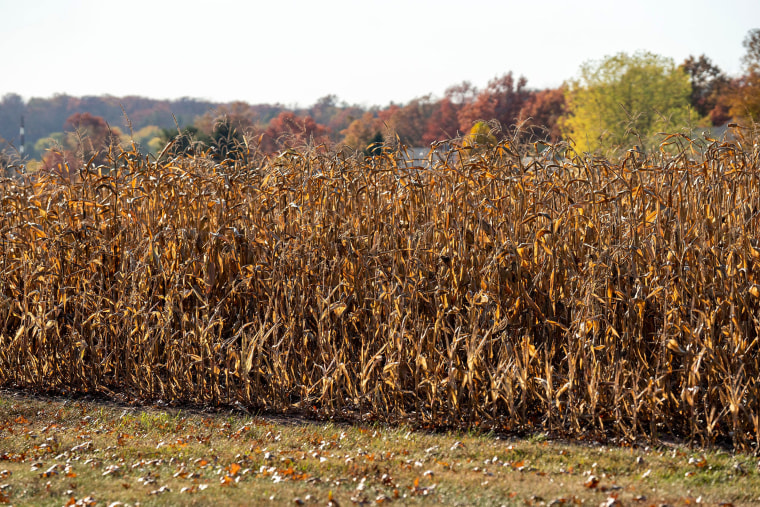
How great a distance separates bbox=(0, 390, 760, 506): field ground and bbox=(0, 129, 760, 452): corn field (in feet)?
0.99

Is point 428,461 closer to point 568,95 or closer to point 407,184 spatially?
point 407,184

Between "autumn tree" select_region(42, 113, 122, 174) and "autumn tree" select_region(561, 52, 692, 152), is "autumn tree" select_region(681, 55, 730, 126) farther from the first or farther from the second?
"autumn tree" select_region(42, 113, 122, 174)

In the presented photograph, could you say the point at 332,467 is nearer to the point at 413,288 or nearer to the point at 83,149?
the point at 413,288

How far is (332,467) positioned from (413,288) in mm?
1316

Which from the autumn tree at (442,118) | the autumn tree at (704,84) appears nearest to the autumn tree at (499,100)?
the autumn tree at (442,118)

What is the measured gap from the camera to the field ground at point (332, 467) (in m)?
3.21

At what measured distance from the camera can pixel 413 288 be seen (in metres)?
4.45

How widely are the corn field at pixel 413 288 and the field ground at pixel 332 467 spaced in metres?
0.30

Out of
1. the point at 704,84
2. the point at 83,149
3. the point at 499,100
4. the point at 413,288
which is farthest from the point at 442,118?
the point at 413,288

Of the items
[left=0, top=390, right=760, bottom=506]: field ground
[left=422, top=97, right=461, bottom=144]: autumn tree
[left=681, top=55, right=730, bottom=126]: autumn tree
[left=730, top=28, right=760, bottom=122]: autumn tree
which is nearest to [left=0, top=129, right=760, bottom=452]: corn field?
[left=0, top=390, right=760, bottom=506]: field ground

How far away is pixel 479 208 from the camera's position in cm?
466

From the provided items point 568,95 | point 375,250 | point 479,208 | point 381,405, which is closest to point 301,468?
point 381,405

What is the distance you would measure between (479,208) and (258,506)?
247 centimetres

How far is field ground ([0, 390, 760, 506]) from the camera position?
321 cm
